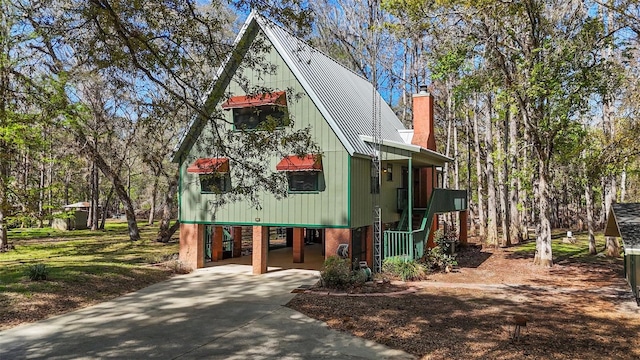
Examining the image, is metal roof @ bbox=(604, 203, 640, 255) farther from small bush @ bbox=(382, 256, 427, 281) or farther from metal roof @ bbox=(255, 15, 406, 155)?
metal roof @ bbox=(255, 15, 406, 155)

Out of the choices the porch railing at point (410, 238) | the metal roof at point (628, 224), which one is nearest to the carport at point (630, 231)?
the metal roof at point (628, 224)

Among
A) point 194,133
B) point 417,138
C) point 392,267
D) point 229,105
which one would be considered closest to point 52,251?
point 194,133

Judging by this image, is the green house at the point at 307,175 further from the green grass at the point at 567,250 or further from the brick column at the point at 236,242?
the green grass at the point at 567,250

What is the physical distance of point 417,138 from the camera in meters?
21.7

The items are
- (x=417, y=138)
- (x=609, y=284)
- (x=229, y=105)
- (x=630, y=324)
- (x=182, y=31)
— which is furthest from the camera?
(x=417, y=138)

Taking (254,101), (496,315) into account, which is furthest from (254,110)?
(496,315)

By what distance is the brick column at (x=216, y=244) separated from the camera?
63.9 feet

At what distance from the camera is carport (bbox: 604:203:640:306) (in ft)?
29.4

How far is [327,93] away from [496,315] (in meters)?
10.5

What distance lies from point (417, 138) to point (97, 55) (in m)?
16.3

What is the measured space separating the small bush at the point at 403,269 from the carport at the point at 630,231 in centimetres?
619

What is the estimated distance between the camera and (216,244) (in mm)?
19625

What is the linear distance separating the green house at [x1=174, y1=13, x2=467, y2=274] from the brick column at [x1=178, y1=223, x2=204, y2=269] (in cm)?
4

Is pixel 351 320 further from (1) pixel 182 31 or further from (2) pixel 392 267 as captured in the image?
(1) pixel 182 31
